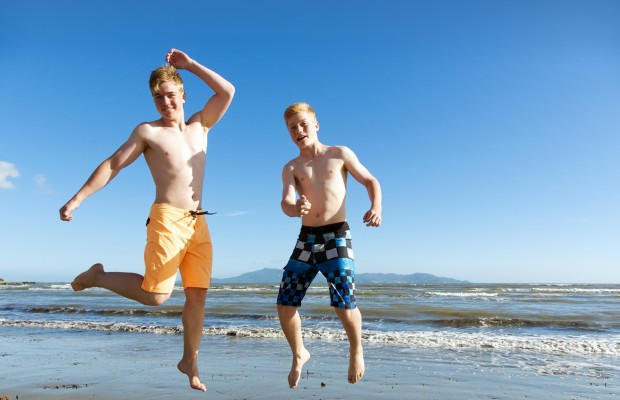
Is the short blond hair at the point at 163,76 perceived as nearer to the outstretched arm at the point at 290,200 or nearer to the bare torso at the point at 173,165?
the bare torso at the point at 173,165

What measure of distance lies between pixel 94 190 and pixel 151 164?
1.47ft

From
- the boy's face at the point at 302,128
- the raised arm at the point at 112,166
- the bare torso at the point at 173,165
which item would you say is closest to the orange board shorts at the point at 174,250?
the bare torso at the point at 173,165

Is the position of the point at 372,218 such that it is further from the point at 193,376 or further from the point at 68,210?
the point at 68,210

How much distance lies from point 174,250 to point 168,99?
1144mm

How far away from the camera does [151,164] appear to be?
404 centimetres

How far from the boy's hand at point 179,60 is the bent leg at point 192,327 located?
1.72 m

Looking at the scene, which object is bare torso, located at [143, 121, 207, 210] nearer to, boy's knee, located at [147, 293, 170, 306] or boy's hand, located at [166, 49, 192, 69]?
boy's hand, located at [166, 49, 192, 69]

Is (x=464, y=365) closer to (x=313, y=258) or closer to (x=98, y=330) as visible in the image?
(x=313, y=258)

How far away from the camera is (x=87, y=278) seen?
13.2 feet

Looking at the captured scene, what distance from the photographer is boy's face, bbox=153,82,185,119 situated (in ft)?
13.2

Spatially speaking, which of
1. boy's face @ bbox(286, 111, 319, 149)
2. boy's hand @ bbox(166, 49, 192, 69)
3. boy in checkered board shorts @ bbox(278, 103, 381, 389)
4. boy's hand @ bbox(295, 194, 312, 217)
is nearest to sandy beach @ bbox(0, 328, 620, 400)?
boy in checkered board shorts @ bbox(278, 103, 381, 389)

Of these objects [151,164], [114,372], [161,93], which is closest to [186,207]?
[151,164]

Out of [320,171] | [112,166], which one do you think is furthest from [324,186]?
[112,166]

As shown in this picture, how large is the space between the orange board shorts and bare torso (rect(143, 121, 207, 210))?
0.10 meters
